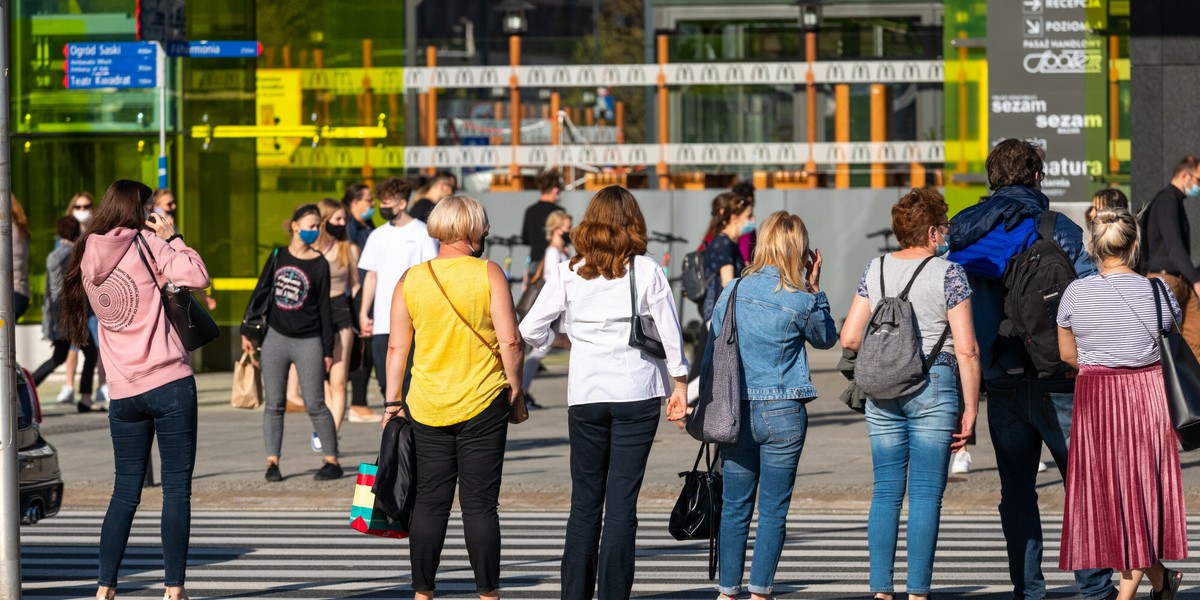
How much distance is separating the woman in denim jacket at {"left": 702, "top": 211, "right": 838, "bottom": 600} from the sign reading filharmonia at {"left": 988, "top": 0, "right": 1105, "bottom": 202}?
9.04 m

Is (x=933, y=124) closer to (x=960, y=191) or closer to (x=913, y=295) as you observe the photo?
(x=960, y=191)

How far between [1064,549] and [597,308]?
2.03m

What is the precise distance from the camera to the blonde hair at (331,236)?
1301 centimetres

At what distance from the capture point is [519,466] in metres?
12.5

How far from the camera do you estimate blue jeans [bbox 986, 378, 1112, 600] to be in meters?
7.54

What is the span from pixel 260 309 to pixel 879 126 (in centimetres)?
1126

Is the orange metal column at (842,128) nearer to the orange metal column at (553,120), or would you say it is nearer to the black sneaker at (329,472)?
the orange metal column at (553,120)

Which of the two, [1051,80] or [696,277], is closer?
[696,277]

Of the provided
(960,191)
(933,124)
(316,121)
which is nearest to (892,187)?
(933,124)

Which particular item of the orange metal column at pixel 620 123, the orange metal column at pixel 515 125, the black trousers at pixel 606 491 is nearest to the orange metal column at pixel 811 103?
the orange metal column at pixel 620 123

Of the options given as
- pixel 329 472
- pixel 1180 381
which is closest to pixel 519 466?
pixel 329 472

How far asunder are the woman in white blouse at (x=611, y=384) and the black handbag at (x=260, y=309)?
4.57 m

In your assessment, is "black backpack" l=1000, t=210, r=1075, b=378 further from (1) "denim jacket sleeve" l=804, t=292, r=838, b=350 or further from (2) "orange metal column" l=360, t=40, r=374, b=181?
(2) "orange metal column" l=360, t=40, r=374, b=181

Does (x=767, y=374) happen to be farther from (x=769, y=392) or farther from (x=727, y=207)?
(x=727, y=207)
